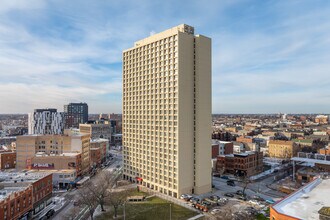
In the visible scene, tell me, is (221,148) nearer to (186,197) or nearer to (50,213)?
(186,197)

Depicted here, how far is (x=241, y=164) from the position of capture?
110 meters

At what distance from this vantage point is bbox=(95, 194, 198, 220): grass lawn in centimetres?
6562

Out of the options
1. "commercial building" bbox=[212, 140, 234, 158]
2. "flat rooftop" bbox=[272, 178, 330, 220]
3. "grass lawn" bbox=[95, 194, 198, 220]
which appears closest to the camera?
"flat rooftop" bbox=[272, 178, 330, 220]

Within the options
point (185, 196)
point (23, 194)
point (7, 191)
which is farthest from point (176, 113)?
point (7, 191)

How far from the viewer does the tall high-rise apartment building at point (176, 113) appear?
8075 cm

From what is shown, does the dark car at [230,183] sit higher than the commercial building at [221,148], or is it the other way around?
the commercial building at [221,148]

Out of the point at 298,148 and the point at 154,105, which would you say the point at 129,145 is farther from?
the point at 298,148

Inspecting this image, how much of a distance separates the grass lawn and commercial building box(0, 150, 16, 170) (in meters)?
77.0

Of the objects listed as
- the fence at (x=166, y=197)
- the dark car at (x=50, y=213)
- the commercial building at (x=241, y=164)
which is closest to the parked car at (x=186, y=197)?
the fence at (x=166, y=197)

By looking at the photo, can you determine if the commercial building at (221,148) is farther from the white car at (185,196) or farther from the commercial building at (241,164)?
the white car at (185,196)

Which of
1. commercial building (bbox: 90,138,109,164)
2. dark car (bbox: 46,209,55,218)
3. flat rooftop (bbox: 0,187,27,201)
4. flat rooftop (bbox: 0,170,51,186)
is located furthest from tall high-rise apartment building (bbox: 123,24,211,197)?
commercial building (bbox: 90,138,109,164)

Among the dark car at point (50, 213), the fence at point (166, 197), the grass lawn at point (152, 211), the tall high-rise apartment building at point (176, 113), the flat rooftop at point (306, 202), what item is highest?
the tall high-rise apartment building at point (176, 113)

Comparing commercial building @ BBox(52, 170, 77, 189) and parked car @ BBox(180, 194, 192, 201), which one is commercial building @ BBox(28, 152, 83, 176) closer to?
commercial building @ BBox(52, 170, 77, 189)

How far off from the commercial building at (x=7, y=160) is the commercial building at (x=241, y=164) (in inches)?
3752
